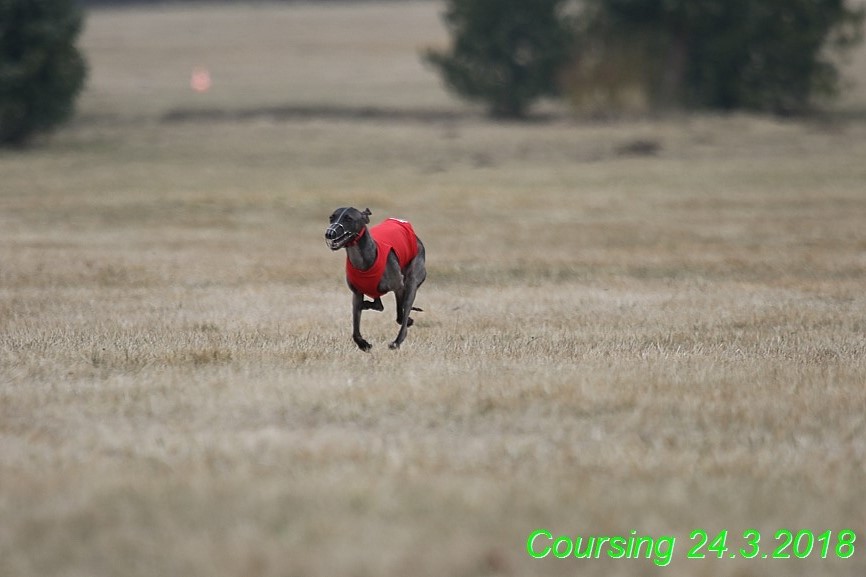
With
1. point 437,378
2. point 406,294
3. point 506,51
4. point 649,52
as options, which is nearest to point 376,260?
point 406,294

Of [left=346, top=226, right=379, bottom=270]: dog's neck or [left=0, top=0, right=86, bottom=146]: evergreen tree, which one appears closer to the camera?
[left=346, top=226, right=379, bottom=270]: dog's neck

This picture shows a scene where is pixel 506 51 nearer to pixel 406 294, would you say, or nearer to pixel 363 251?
pixel 406 294

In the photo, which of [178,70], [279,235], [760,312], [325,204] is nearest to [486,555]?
[760,312]

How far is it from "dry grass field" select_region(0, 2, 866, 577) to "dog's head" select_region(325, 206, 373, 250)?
3.45ft

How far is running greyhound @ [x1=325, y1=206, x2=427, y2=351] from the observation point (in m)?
10.0

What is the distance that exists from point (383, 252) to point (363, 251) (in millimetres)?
286

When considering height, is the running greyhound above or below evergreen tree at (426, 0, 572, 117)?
above

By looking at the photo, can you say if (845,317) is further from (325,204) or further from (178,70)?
(178,70)

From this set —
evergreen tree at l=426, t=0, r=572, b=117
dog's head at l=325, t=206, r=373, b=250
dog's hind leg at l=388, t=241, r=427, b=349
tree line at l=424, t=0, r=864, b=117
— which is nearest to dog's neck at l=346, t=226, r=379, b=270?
dog's head at l=325, t=206, r=373, b=250

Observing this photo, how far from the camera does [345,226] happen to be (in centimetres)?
999

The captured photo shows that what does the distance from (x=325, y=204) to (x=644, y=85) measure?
29.7 m

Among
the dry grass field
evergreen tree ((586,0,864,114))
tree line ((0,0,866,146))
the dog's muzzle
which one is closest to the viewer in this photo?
the dry grass field

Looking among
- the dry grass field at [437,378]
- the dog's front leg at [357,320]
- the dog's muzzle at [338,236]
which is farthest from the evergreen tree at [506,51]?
the dog's muzzle at [338,236]

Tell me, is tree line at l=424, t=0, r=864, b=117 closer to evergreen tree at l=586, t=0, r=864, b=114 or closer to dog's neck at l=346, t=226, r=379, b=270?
evergreen tree at l=586, t=0, r=864, b=114
